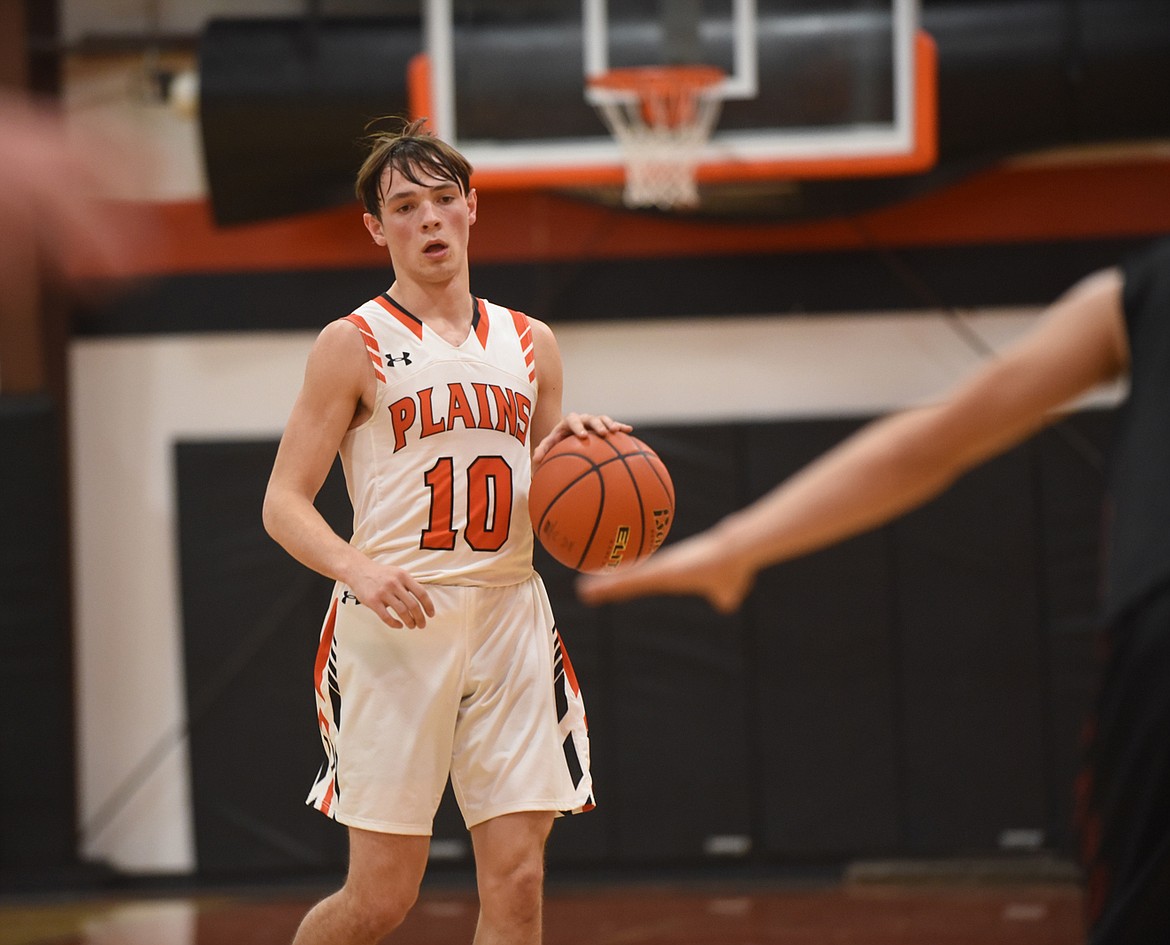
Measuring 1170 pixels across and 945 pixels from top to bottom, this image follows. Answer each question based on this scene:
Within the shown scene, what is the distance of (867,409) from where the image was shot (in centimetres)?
721

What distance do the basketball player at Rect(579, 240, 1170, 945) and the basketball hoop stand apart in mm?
4271

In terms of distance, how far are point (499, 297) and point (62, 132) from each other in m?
2.32

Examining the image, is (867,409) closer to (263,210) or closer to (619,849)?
(619,849)

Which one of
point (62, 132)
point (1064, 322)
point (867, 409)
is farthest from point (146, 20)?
point (1064, 322)

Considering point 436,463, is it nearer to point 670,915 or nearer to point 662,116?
point 662,116

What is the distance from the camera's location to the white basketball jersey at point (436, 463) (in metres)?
3.49

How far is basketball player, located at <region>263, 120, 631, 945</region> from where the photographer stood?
337 cm

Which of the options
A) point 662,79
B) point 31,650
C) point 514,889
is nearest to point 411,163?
point 514,889

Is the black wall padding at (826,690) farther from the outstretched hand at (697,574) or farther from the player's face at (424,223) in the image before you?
the outstretched hand at (697,574)

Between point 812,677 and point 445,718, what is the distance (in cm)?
394

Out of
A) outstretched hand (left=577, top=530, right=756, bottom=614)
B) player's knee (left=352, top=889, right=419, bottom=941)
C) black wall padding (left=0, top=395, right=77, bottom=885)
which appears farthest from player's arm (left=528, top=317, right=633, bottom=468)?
black wall padding (left=0, top=395, right=77, bottom=885)

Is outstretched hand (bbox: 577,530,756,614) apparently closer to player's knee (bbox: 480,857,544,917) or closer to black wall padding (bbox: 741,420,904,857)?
player's knee (bbox: 480,857,544,917)

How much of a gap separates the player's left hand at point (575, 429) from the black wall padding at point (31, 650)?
4.38 metres

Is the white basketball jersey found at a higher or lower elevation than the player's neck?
lower
